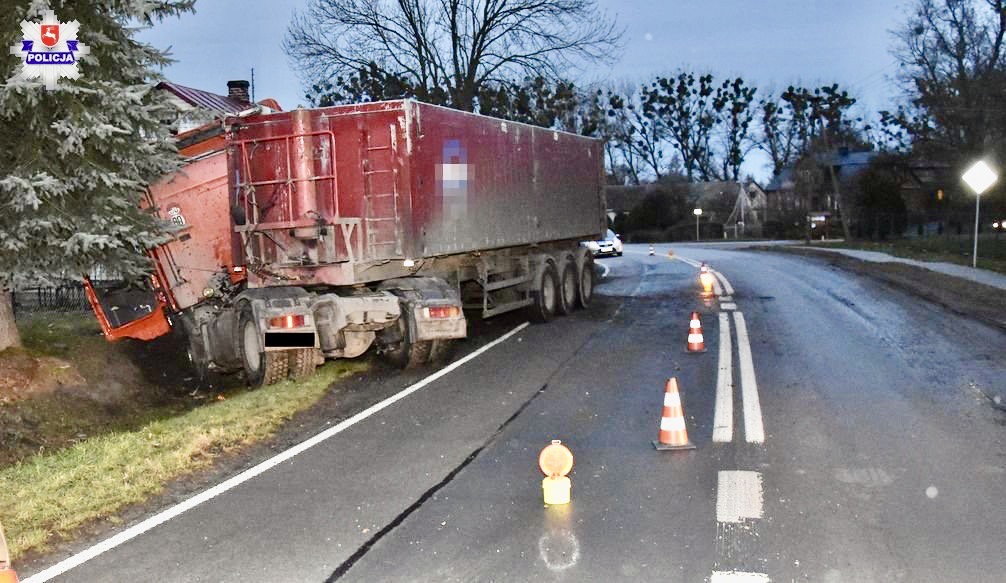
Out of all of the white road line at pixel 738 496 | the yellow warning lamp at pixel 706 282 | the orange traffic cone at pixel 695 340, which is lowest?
the yellow warning lamp at pixel 706 282

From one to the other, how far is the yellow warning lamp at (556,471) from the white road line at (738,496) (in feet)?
3.32

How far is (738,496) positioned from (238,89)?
24.6 meters

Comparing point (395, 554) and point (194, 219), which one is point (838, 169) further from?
point (395, 554)

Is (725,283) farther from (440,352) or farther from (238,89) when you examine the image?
(238,89)

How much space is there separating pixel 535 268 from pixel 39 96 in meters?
8.95

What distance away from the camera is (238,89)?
2808 cm

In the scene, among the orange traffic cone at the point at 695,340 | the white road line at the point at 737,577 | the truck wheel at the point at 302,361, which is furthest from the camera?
the orange traffic cone at the point at 695,340

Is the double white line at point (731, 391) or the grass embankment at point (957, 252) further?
the grass embankment at point (957, 252)

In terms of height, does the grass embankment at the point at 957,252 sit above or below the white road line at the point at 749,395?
below

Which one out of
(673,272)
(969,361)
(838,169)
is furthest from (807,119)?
(969,361)

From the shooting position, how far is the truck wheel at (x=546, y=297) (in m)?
17.1

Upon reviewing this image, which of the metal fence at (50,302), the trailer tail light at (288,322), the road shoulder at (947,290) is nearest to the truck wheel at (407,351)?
the trailer tail light at (288,322)

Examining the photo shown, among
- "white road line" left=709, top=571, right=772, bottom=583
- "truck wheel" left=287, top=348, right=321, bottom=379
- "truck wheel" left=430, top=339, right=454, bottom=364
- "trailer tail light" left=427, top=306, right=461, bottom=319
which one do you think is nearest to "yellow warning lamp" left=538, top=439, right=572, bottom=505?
"white road line" left=709, top=571, right=772, bottom=583

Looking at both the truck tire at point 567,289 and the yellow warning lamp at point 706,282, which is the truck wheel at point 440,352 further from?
the yellow warning lamp at point 706,282
